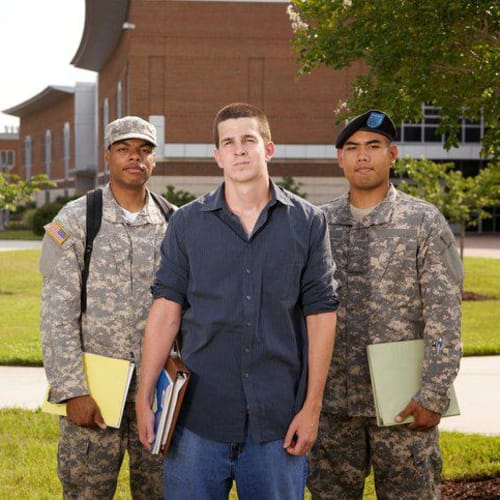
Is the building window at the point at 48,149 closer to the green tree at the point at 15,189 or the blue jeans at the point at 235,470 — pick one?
the green tree at the point at 15,189

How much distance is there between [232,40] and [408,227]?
3841 centimetres

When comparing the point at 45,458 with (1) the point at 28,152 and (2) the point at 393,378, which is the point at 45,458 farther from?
(1) the point at 28,152

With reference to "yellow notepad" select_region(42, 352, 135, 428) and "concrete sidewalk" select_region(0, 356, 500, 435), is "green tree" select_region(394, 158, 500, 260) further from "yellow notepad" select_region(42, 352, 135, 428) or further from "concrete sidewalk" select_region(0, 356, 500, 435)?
"yellow notepad" select_region(42, 352, 135, 428)

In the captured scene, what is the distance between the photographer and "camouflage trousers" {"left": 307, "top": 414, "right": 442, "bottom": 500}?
3.88 meters

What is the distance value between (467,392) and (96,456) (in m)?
5.47

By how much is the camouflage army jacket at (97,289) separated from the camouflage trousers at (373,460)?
93cm

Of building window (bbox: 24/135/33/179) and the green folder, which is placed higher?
building window (bbox: 24/135/33/179)

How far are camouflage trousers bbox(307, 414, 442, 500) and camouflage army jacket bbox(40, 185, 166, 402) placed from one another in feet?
3.05

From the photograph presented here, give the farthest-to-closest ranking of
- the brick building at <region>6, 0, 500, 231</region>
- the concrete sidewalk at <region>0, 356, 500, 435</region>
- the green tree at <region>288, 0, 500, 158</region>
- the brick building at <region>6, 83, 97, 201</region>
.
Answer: the brick building at <region>6, 83, 97, 201</region>
the brick building at <region>6, 0, 500, 231</region>
the concrete sidewalk at <region>0, 356, 500, 435</region>
the green tree at <region>288, 0, 500, 158</region>

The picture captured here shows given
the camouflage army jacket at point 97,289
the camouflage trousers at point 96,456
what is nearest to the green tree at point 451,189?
the camouflage army jacket at point 97,289

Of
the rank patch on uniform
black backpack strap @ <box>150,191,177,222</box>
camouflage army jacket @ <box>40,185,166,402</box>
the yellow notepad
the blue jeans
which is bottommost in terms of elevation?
the blue jeans

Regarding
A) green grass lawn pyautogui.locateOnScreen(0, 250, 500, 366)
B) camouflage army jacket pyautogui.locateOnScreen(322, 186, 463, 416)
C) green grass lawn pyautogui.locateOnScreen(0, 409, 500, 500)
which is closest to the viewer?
camouflage army jacket pyautogui.locateOnScreen(322, 186, 463, 416)

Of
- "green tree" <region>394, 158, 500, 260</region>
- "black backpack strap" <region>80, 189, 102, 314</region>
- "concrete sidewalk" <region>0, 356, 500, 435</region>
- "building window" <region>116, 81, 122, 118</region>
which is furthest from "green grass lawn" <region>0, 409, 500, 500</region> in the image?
"building window" <region>116, 81, 122, 118</region>

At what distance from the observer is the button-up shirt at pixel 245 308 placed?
10.5 ft
